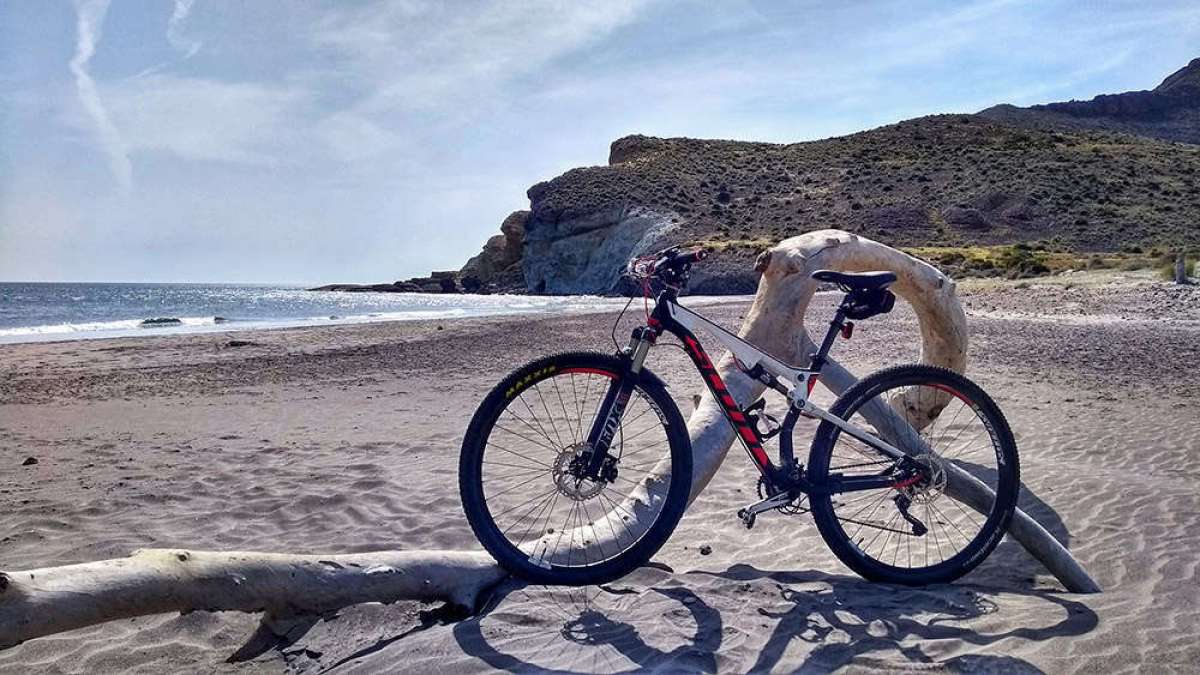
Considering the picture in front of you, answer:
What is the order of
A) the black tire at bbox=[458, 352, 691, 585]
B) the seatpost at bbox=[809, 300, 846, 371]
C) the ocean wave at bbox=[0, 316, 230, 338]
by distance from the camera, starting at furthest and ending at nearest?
1. the ocean wave at bbox=[0, 316, 230, 338]
2. the seatpost at bbox=[809, 300, 846, 371]
3. the black tire at bbox=[458, 352, 691, 585]

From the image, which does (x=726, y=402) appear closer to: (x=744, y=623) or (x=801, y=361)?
(x=744, y=623)

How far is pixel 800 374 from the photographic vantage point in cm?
395

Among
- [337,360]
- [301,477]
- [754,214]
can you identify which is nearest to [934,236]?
[754,214]

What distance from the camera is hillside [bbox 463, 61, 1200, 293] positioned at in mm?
48938

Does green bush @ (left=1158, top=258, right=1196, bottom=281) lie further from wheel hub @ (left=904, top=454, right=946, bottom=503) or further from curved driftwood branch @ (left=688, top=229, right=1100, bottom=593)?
wheel hub @ (left=904, top=454, right=946, bottom=503)

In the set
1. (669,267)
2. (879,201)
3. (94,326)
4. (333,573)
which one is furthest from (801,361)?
(879,201)

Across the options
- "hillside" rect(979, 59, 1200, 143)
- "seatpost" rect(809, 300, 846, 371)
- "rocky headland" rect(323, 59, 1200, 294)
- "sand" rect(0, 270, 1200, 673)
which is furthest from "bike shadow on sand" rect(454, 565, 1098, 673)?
"hillside" rect(979, 59, 1200, 143)

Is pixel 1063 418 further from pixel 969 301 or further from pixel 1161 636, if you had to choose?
pixel 969 301

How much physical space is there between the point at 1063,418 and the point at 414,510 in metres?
6.93

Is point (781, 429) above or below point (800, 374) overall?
below

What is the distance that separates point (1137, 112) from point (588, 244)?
83.8 m

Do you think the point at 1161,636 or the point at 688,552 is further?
the point at 688,552

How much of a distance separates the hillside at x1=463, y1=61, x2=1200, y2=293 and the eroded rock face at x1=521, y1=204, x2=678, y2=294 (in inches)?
5.0

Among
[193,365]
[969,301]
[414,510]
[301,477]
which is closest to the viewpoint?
[414,510]
